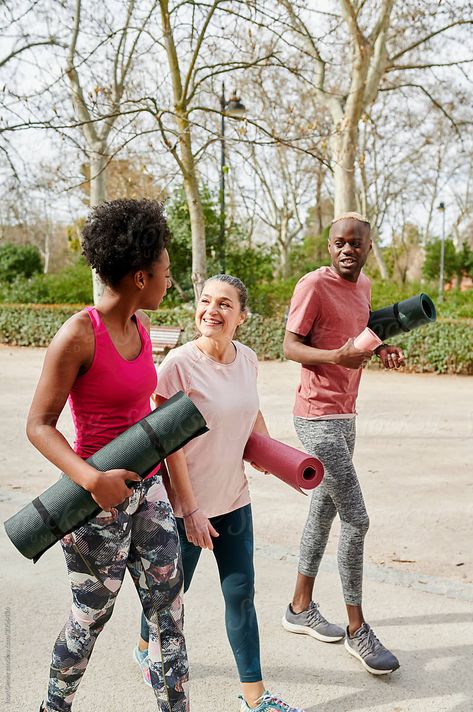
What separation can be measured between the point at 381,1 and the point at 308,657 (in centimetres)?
1090

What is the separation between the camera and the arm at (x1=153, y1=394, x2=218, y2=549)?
2.52 metres

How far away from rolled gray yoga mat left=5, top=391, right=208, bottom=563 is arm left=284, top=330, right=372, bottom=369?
3.20 ft

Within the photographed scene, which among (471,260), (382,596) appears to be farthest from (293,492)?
(471,260)

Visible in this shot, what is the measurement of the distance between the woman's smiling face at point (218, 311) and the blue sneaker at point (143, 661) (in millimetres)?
1312

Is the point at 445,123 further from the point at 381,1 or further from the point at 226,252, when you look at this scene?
the point at 381,1

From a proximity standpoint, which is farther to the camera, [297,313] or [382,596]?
[382,596]

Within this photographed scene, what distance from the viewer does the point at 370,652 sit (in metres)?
3.04

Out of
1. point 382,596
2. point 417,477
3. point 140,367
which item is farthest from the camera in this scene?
point 417,477

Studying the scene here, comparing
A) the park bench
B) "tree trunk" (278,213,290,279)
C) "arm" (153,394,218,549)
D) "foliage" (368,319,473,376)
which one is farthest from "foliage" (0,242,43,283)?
"arm" (153,394,218,549)

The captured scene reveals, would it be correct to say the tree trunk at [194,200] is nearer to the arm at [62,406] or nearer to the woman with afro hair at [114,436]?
the woman with afro hair at [114,436]

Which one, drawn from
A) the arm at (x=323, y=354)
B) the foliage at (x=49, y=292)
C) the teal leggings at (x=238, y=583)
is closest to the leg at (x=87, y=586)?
the teal leggings at (x=238, y=583)

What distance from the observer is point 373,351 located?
281 cm

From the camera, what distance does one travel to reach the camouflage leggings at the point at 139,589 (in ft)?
7.19

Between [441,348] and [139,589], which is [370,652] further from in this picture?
[441,348]
